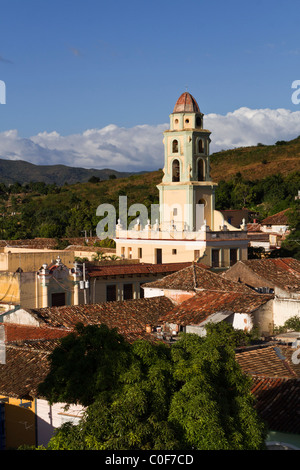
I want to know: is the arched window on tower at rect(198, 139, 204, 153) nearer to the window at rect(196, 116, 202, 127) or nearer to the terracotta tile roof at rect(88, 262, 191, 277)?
the window at rect(196, 116, 202, 127)

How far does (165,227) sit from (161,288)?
9723 millimetres

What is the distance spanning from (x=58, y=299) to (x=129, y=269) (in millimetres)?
4432

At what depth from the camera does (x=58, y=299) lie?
2653 centimetres

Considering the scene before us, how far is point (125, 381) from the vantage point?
33.0 ft

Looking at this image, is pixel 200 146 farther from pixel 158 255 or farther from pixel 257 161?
pixel 257 161

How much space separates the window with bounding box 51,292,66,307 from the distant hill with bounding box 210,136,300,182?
63.4 metres

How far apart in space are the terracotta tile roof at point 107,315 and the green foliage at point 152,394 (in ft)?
32.4

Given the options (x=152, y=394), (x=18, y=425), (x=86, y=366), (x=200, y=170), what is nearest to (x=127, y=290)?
(x=200, y=170)

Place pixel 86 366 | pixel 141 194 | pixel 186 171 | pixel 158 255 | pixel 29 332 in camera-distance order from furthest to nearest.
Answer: pixel 141 194 → pixel 186 171 → pixel 158 255 → pixel 29 332 → pixel 86 366

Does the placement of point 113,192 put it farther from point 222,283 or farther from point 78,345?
point 78,345

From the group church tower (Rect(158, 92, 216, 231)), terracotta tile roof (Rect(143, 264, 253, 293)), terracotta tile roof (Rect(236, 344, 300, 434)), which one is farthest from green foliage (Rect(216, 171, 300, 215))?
terracotta tile roof (Rect(236, 344, 300, 434))

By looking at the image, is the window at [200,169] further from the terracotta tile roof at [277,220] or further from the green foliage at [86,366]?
the green foliage at [86,366]

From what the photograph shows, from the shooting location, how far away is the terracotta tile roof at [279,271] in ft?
91.0

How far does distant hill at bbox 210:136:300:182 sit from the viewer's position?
90.6 m
